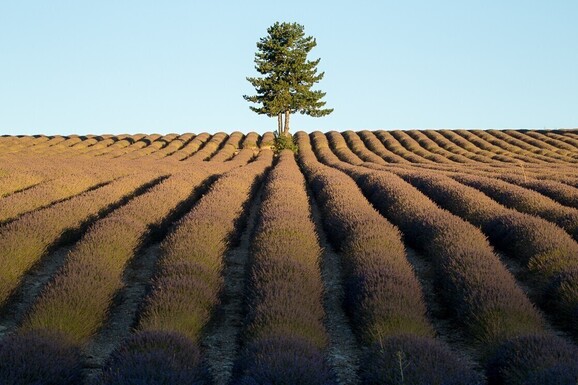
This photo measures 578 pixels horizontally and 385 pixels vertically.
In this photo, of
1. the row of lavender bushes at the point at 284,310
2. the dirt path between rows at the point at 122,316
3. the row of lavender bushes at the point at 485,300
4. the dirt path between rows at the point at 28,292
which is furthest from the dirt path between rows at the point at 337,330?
the dirt path between rows at the point at 28,292

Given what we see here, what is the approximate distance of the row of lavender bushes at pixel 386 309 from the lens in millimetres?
4277

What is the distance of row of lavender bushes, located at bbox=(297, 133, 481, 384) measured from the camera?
428 cm

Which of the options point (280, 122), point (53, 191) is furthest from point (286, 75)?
point (53, 191)

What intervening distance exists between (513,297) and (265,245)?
319cm

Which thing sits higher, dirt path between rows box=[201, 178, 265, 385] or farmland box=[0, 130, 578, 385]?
farmland box=[0, 130, 578, 385]

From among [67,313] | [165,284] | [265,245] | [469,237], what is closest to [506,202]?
[469,237]

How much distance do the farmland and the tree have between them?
33131mm

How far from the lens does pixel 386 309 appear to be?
5797 millimetres

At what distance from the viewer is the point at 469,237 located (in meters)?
8.47

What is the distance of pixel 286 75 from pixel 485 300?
139ft

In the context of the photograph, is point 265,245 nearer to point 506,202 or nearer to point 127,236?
point 127,236

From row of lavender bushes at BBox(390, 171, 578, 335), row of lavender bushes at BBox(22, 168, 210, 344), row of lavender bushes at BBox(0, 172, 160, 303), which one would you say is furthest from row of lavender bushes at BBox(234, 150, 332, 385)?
row of lavender bushes at BBox(0, 172, 160, 303)

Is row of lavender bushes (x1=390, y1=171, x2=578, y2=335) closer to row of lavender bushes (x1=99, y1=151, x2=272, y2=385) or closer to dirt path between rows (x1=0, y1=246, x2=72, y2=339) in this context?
row of lavender bushes (x1=99, y1=151, x2=272, y2=385)

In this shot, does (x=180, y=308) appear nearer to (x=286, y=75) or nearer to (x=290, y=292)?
(x=290, y=292)
